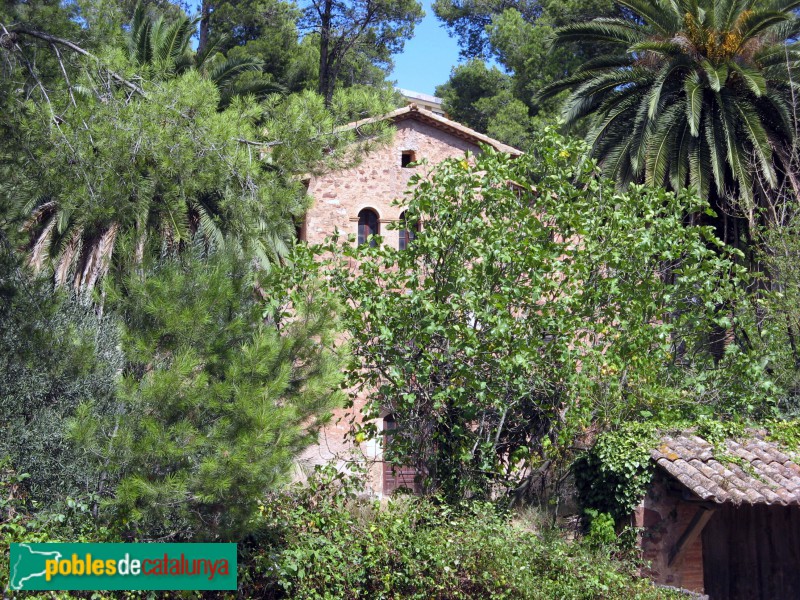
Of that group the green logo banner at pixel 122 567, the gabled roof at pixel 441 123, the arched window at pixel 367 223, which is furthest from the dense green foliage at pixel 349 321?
the arched window at pixel 367 223

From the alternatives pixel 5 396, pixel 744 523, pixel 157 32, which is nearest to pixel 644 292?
pixel 744 523

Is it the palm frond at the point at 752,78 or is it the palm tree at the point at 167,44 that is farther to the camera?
the palm tree at the point at 167,44

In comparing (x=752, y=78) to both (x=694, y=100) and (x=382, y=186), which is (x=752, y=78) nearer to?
(x=694, y=100)

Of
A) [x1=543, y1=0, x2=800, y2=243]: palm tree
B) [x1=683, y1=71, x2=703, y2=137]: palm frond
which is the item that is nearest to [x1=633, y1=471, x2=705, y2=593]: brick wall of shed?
[x1=543, y1=0, x2=800, y2=243]: palm tree

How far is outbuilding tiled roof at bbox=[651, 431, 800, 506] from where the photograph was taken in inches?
353

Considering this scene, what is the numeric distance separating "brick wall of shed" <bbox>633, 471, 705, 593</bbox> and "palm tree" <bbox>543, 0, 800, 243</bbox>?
6315 millimetres

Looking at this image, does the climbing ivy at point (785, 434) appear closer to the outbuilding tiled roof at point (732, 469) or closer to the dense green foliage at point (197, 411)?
the outbuilding tiled roof at point (732, 469)

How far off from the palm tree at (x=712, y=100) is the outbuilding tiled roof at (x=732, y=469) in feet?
18.6

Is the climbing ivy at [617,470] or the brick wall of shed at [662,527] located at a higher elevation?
the climbing ivy at [617,470]

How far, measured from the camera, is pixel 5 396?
23.8ft

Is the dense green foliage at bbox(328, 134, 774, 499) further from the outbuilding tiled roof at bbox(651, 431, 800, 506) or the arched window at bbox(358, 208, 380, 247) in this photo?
the arched window at bbox(358, 208, 380, 247)

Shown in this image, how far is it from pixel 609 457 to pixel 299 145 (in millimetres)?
4688

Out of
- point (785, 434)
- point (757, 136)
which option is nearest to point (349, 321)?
point (785, 434)

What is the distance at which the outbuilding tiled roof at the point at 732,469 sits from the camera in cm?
898
